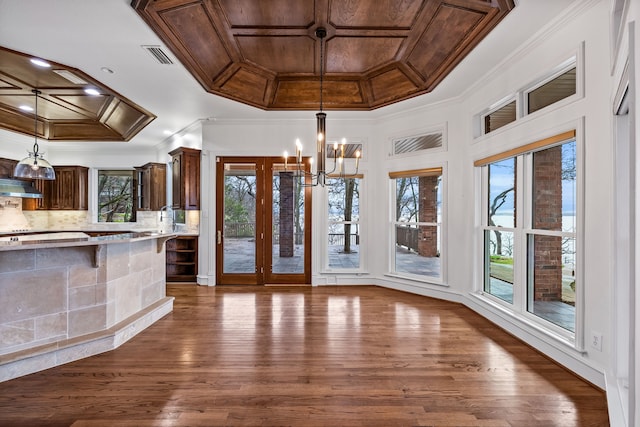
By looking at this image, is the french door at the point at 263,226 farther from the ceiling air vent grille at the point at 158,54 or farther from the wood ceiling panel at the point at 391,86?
the ceiling air vent grille at the point at 158,54

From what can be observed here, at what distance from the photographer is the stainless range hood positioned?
228 inches

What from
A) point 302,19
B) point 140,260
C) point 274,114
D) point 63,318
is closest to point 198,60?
point 302,19

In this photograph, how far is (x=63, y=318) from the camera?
274cm

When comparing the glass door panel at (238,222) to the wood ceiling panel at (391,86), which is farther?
the glass door panel at (238,222)

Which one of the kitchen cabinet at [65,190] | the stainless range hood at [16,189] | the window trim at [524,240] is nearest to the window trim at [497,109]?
the window trim at [524,240]

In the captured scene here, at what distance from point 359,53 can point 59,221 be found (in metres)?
8.04

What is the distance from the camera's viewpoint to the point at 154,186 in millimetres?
6754

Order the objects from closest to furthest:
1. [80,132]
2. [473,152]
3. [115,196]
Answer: [473,152], [80,132], [115,196]

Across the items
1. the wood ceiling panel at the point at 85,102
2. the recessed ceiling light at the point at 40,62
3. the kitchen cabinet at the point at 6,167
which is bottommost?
the kitchen cabinet at the point at 6,167

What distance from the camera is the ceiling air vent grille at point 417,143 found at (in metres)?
4.79

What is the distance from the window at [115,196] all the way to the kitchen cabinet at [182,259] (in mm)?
2602

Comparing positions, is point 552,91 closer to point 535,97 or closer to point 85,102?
point 535,97

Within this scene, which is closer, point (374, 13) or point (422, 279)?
point (374, 13)

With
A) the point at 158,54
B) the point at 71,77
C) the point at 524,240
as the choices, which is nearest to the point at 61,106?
the point at 71,77
